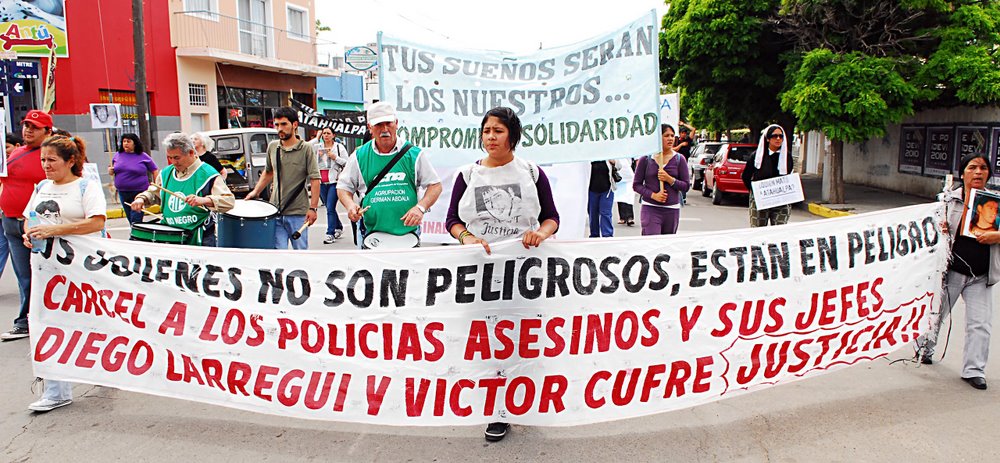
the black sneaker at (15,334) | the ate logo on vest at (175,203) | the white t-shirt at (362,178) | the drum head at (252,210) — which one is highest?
the white t-shirt at (362,178)

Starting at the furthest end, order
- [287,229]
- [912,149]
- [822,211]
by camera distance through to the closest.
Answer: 1. [912,149]
2. [822,211]
3. [287,229]

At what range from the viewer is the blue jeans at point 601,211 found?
985 centimetres

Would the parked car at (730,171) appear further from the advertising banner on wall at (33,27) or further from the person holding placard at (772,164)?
the advertising banner on wall at (33,27)

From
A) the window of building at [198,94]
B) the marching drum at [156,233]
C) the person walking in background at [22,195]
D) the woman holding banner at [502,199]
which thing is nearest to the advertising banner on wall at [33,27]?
the window of building at [198,94]

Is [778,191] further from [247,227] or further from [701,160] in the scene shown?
[701,160]

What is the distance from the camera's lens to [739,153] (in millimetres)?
18047

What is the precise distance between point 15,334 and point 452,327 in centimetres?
429

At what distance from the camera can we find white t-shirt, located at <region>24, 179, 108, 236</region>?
179 inches

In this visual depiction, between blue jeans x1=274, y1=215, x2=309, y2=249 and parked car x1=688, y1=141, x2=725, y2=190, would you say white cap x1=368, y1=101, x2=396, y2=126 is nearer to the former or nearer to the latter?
blue jeans x1=274, y1=215, x2=309, y2=249

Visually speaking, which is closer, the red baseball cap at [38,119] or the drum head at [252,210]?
the drum head at [252,210]

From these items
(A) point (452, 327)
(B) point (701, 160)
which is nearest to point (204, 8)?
(B) point (701, 160)

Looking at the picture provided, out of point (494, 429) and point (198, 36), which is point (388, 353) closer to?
point (494, 429)

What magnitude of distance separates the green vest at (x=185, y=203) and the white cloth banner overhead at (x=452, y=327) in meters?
1.03

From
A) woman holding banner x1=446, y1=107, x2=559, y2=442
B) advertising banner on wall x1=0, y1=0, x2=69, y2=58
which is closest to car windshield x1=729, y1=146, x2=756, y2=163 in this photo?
woman holding banner x1=446, y1=107, x2=559, y2=442
